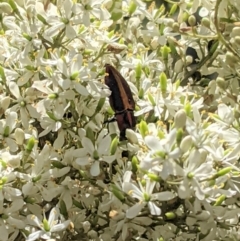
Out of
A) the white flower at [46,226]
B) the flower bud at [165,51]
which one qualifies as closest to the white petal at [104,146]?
the white flower at [46,226]

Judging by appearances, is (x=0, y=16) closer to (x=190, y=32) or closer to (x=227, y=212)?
(x=190, y=32)

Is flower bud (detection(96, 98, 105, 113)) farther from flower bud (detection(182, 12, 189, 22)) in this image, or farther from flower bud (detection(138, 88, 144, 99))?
flower bud (detection(182, 12, 189, 22))

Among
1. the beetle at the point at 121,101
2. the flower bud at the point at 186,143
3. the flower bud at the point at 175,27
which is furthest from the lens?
the flower bud at the point at 175,27

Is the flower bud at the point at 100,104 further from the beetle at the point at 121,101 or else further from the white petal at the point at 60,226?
the white petal at the point at 60,226

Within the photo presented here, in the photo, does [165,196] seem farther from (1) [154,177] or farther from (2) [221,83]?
(2) [221,83]

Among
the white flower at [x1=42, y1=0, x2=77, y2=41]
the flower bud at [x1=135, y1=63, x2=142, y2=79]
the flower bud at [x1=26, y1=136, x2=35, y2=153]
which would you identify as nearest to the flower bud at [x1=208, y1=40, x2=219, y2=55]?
the flower bud at [x1=135, y1=63, x2=142, y2=79]
